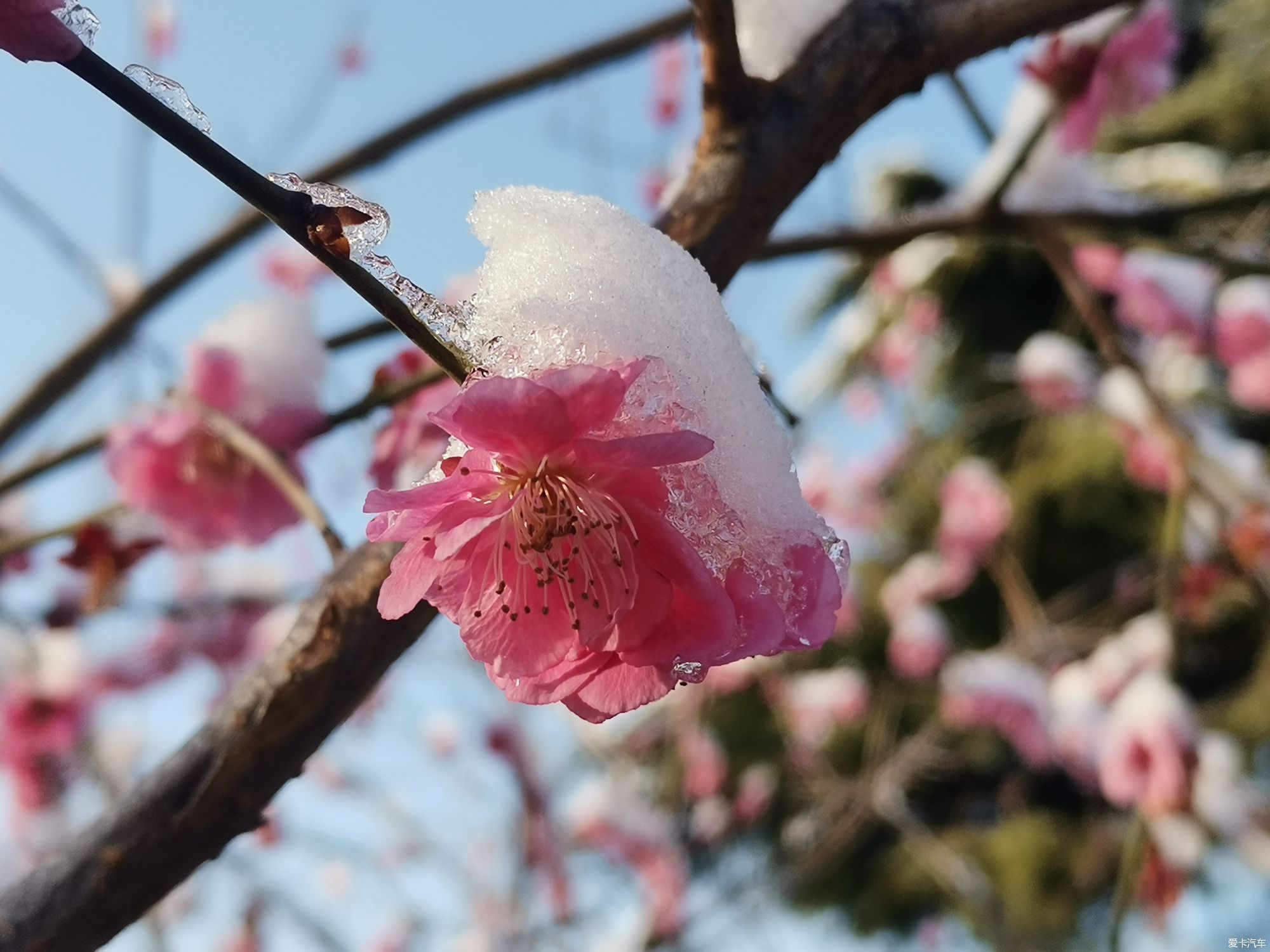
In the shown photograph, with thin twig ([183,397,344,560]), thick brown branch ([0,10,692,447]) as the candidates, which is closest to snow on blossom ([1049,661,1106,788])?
thick brown branch ([0,10,692,447])

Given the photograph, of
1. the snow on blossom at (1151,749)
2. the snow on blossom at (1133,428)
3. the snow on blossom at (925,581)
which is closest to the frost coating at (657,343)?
the snow on blossom at (1151,749)

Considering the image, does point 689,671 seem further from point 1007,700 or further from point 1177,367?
point 1177,367

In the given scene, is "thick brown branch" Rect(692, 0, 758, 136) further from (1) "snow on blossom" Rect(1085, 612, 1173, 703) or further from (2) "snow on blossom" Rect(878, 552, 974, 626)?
(2) "snow on blossom" Rect(878, 552, 974, 626)

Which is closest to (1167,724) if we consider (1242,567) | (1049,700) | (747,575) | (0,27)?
(1242,567)

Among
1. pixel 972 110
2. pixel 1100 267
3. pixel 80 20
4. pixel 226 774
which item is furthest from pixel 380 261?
pixel 1100 267

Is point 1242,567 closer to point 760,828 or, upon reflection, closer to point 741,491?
point 741,491

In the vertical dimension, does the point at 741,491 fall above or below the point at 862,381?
above

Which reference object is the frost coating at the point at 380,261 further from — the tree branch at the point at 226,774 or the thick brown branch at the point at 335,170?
the thick brown branch at the point at 335,170
